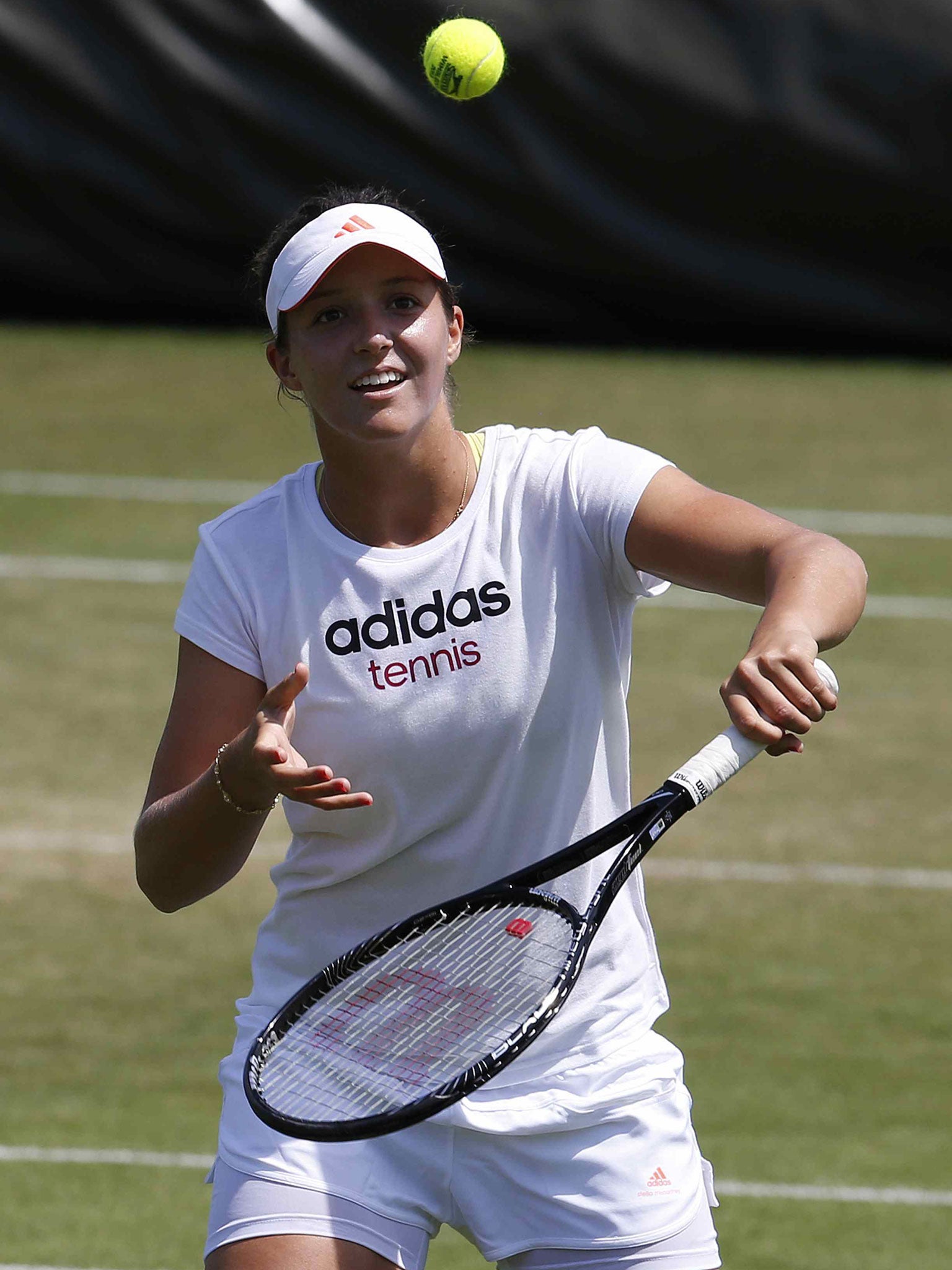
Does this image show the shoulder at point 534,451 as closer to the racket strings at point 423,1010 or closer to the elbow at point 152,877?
the racket strings at point 423,1010

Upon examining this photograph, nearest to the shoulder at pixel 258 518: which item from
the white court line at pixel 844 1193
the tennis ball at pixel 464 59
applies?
the tennis ball at pixel 464 59

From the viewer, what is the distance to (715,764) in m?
2.76

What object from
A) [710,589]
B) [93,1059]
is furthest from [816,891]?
[710,589]

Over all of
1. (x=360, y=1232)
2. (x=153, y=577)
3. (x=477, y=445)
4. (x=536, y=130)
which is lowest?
(x=360, y=1232)

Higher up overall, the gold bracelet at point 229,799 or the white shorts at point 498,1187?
the gold bracelet at point 229,799

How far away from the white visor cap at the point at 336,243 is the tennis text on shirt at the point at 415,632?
0.47 m

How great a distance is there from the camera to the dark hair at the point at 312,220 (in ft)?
10.1

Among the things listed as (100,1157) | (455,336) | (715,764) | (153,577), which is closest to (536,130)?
(153,577)

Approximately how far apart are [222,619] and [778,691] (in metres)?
0.87

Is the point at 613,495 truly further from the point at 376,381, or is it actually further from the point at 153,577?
the point at 153,577

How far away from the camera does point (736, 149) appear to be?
1273 cm

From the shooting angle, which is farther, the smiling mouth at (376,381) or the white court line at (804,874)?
the white court line at (804,874)

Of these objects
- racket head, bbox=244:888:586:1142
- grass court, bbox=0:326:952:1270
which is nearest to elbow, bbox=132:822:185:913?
racket head, bbox=244:888:586:1142


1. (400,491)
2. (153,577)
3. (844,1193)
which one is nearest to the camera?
(400,491)
